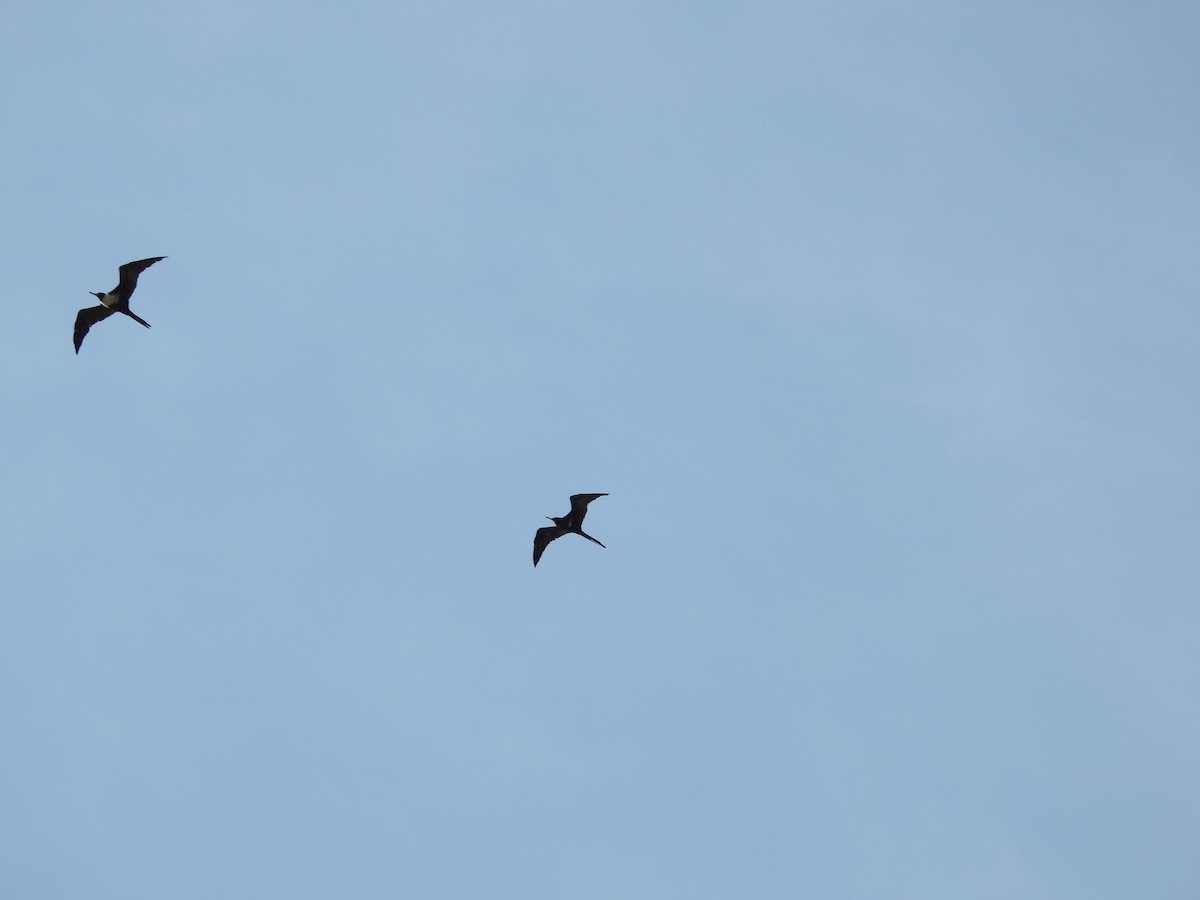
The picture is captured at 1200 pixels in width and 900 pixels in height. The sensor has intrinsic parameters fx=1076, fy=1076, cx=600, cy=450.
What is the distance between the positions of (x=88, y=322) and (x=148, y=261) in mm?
4362

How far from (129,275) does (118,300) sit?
1.20m

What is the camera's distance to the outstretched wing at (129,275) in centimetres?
3662

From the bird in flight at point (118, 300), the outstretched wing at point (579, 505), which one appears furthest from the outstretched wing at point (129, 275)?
the outstretched wing at point (579, 505)

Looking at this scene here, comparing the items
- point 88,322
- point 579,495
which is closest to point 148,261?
point 88,322

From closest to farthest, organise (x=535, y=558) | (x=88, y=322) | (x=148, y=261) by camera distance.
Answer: (x=148, y=261), (x=88, y=322), (x=535, y=558)

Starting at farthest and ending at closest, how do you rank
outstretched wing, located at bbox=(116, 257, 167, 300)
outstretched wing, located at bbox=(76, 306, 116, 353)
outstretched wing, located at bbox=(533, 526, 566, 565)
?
outstretched wing, located at bbox=(533, 526, 566, 565), outstretched wing, located at bbox=(76, 306, 116, 353), outstretched wing, located at bbox=(116, 257, 167, 300)

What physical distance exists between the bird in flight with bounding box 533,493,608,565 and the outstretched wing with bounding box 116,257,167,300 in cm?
1671

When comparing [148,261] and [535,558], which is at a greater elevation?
[148,261]

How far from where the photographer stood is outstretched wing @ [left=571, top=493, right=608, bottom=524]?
129ft

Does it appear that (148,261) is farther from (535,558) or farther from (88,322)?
(535,558)

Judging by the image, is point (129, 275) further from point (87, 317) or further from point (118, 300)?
point (87, 317)

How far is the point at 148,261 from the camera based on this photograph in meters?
36.4

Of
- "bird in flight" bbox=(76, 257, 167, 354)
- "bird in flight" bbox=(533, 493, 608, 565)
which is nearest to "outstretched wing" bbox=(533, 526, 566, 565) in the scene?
"bird in flight" bbox=(533, 493, 608, 565)

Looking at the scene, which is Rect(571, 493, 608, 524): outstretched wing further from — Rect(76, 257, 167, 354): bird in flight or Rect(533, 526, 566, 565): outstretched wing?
Rect(76, 257, 167, 354): bird in flight
